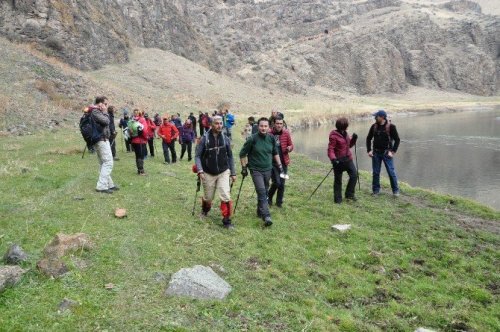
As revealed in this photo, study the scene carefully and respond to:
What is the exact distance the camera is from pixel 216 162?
10.3 metres

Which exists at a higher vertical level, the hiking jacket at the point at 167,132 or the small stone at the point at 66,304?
the hiking jacket at the point at 167,132

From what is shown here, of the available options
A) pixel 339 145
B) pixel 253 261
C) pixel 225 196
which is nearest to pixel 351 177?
pixel 339 145

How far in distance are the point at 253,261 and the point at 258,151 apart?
3.42 meters

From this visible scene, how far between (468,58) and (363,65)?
137 ft

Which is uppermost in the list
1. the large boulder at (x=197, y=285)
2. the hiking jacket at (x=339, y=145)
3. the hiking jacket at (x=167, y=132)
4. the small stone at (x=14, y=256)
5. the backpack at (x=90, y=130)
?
the backpack at (x=90, y=130)

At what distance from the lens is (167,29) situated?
88.6m

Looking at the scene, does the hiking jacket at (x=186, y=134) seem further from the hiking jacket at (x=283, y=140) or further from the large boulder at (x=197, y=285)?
the large boulder at (x=197, y=285)

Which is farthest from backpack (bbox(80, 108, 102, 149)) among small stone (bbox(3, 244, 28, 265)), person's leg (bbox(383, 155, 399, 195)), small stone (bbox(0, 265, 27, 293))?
person's leg (bbox(383, 155, 399, 195))

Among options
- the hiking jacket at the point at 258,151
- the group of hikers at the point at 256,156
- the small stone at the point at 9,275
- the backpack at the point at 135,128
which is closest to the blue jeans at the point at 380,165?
the group of hikers at the point at 256,156

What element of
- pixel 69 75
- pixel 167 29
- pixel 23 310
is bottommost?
pixel 23 310

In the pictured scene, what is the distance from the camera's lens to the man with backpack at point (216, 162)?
406 inches

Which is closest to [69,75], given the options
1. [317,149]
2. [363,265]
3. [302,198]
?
[317,149]

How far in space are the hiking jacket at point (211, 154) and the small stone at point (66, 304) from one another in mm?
4799

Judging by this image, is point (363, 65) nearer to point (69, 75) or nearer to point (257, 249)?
point (69, 75)
